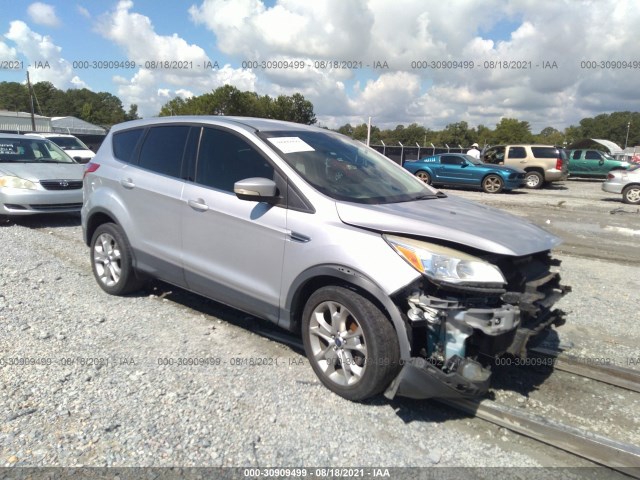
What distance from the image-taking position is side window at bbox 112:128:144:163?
5.08 m

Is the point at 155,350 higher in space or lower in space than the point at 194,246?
lower

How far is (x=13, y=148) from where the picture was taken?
960cm

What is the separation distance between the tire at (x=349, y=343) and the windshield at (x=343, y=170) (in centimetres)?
78

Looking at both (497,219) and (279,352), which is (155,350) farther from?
(497,219)

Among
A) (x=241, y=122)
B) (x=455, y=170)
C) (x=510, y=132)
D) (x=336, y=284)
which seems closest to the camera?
(x=336, y=284)

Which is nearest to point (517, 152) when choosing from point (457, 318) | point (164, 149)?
point (164, 149)

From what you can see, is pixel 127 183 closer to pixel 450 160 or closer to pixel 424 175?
pixel 450 160

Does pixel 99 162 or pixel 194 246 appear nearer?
pixel 194 246

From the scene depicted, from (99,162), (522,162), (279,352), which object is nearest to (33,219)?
(99,162)

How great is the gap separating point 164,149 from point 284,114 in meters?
86.5

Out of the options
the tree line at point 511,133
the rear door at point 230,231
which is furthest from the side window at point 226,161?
the tree line at point 511,133

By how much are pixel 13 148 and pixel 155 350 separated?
7.72 metres

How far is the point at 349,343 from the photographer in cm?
328

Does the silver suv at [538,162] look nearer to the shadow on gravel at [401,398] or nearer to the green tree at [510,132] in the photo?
the shadow on gravel at [401,398]
